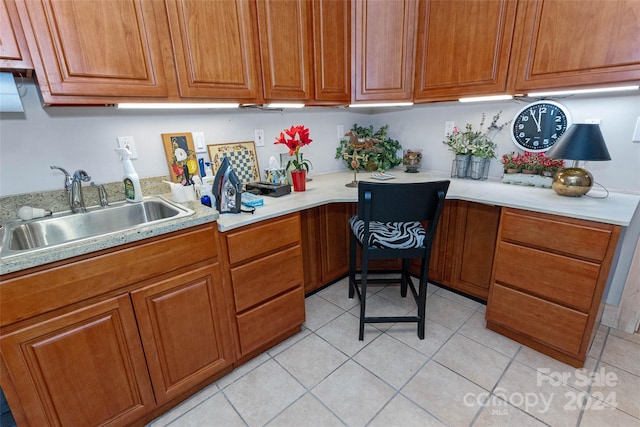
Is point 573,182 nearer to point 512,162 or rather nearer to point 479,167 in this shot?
point 512,162

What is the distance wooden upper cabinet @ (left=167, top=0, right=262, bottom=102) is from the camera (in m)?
1.35

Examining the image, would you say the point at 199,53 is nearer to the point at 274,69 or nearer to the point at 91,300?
the point at 274,69

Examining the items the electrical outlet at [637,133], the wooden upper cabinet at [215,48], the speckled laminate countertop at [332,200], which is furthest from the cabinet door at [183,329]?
the electrical outlet at [637,133]

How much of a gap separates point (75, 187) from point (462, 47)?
222 centimetres

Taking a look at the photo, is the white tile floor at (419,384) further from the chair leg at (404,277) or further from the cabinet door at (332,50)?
the cabinet door at (332,50)

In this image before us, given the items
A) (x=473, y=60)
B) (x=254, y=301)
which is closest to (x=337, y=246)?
(x=254, y=301)

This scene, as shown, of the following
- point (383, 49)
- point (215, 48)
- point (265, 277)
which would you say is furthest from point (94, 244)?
point (383, 49)

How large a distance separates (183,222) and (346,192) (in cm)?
103

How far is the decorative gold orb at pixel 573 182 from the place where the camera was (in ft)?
5.09

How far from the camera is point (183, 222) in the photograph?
1195 millimetres

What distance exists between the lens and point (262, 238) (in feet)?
4.83

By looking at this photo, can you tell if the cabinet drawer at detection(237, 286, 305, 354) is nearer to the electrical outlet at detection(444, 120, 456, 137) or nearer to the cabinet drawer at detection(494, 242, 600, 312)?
the cabinet drawer at detection(494, 242, 600, 312)

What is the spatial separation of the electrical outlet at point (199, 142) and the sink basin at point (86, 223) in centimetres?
42

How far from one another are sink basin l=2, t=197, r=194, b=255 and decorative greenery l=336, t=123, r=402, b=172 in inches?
59.9
